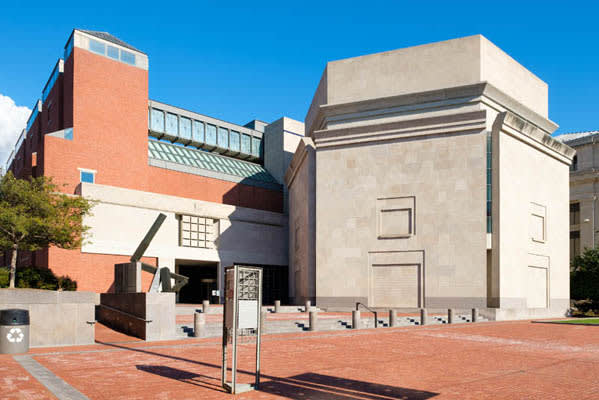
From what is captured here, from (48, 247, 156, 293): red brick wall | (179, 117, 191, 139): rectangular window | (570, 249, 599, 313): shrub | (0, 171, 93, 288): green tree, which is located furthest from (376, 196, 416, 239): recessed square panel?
(179, 117, 191, 139): rectangular window

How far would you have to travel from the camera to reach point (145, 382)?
9.94m

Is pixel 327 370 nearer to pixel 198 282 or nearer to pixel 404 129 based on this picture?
pixel 404 129

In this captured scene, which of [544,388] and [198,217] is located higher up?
[198,217]

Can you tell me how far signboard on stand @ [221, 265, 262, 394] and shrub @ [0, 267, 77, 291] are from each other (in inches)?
1079

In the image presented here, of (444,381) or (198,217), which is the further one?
(198,217)

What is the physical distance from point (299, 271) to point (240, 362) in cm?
3375

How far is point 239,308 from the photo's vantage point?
9.27m

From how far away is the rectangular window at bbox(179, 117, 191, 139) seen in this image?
181 feet

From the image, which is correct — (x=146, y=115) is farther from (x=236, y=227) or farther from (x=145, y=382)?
(x=145, y=382)

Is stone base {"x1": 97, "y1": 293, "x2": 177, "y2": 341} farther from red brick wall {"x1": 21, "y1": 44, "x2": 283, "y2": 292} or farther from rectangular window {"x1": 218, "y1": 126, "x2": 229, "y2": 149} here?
rectangular window {"x1": 218, "y1": 126, "x2": 229, "y2": 149}

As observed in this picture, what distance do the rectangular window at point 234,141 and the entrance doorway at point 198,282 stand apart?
1474cm

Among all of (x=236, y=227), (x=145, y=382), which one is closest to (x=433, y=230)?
(x=236, y=227)

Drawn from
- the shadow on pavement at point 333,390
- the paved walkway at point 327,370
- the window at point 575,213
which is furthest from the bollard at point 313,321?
the window at point 575,213

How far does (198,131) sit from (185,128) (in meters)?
1.90
